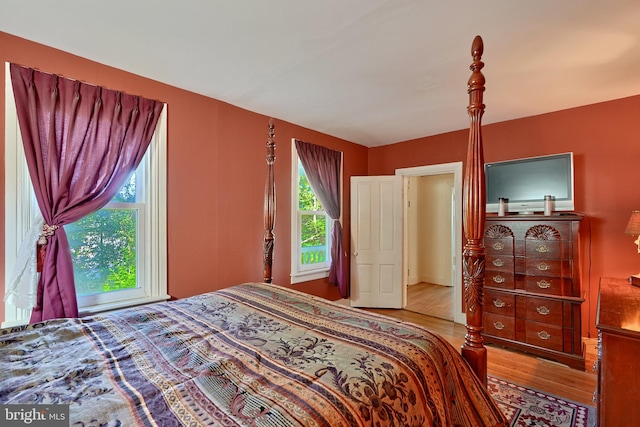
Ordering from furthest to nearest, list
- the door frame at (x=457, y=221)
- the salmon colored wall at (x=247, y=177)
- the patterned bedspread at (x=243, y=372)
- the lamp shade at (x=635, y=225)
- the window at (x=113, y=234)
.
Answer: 1. the door frame at (x=457, y=221)
2. the salmon colored wall at (x=247, y=177)
3. the lamp shade at (x=635, y=225)
4. the window at (x=113, y=234)
5. the patterned bedspread at (x=243, y=372)

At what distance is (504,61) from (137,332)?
2.89 m

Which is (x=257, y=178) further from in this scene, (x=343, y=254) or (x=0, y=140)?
(x=0, y=140)

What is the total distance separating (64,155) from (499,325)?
3996 mm

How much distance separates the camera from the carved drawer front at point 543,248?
269 centimetres

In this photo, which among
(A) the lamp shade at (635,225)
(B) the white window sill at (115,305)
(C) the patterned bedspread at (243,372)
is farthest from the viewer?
(A) the lamp shade at (635,225)

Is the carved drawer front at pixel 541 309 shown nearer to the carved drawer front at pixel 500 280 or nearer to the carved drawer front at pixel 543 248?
the carved drawer front at pixel 500 280

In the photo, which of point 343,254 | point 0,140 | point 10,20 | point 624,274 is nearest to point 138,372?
point 0,140

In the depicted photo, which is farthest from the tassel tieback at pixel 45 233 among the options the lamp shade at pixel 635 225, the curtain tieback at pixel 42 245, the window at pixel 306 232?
the lamp shade at pixel 635 225

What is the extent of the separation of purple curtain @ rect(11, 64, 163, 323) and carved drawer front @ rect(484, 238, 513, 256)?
11.2ft

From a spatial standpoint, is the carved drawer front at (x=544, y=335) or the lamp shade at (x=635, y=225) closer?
the lamp shade at (x=635, y=225)

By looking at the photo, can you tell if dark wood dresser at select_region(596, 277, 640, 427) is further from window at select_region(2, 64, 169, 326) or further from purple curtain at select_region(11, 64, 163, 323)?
purple curtain at select_region(11, 64, 163, 323)

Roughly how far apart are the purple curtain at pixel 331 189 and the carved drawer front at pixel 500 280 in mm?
1778

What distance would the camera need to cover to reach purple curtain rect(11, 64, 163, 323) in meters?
1.89

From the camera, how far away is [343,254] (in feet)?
13.4
